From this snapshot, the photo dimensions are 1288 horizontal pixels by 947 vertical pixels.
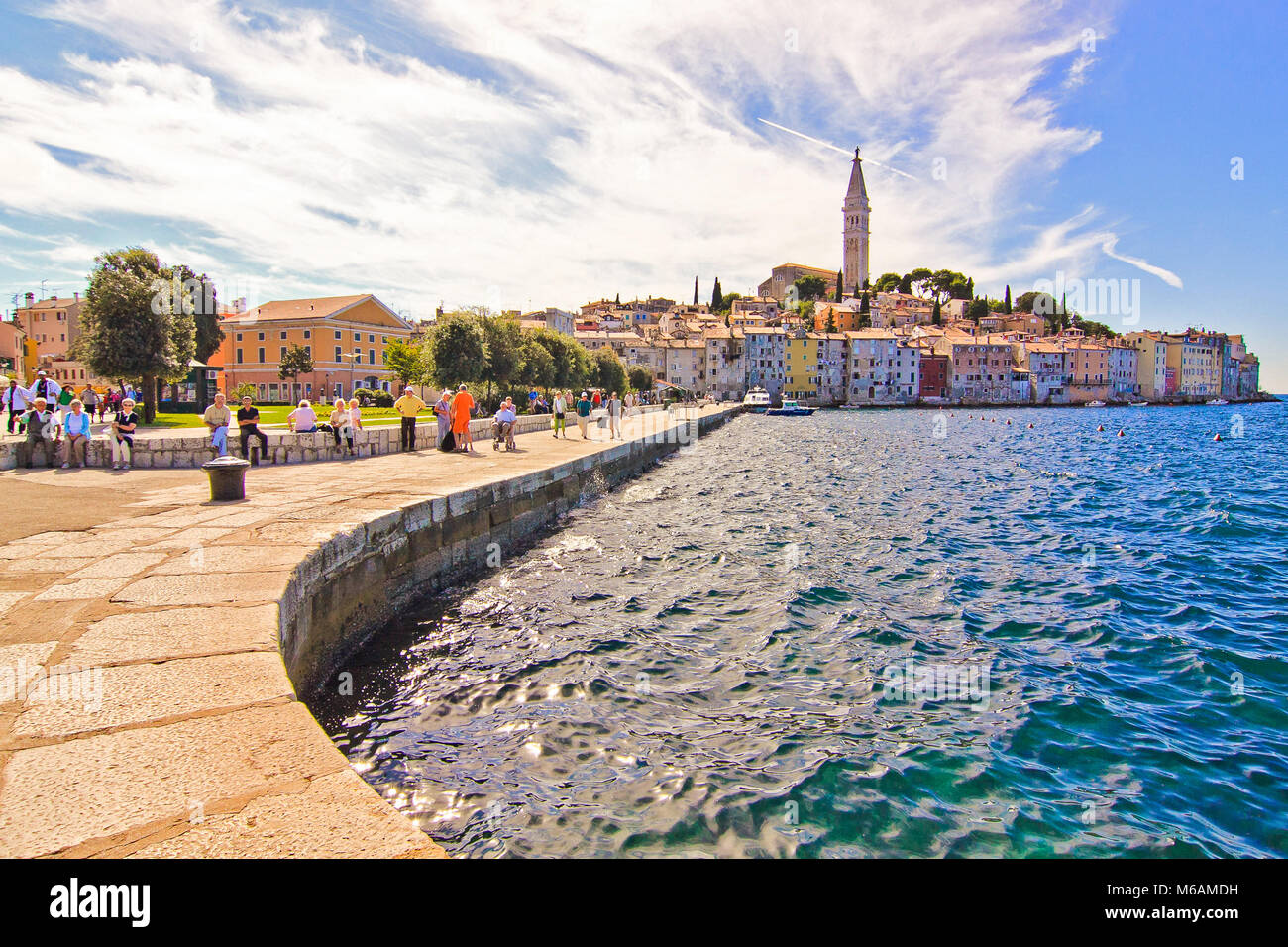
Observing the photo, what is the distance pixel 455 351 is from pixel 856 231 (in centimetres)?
15907

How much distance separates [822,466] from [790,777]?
2699 cm

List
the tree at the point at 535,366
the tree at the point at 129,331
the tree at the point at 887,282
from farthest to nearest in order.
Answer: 1. the tree at the point at 887,282
2. the tree at the point at 535,366
3. the tree at the point at 129,331

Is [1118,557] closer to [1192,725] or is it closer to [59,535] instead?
[1192,725]

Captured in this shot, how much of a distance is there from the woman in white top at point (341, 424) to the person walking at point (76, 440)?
4633 mm

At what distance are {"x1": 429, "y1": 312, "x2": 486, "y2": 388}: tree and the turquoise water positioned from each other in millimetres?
30671

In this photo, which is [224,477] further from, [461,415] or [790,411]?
[790,411]

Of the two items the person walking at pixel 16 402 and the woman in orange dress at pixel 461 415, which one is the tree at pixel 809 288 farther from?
the person walking at pixel 16 402

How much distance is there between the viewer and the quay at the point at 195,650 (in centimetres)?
258

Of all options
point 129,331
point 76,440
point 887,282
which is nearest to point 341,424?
point 76,440

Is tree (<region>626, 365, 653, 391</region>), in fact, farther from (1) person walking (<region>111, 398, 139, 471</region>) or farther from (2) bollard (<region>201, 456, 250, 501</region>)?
(2) bollard (<region>201, 456, 250, 501</region>)

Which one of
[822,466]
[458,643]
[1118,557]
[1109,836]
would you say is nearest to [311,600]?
[458,643]

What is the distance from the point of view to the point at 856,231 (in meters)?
178

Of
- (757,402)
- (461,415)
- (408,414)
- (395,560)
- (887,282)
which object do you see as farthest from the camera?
(887,282)

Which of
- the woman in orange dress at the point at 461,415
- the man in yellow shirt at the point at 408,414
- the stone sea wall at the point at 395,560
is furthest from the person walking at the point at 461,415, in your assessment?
the stone sea wall at the point at 395,560
